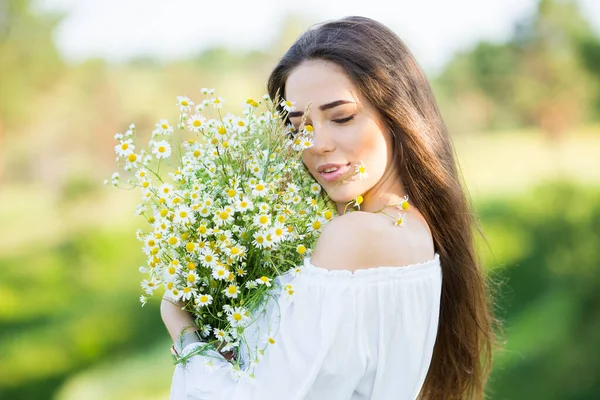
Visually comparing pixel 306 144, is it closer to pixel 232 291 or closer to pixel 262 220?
pixel 262 220

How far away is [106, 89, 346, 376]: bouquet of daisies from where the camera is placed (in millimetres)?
1639

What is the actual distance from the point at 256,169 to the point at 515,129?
19.1ft

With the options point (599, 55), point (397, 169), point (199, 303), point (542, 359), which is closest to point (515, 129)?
point (599, 55)

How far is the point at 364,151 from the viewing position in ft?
5.92

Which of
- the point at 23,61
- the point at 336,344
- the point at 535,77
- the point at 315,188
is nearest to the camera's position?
the point at 336,344

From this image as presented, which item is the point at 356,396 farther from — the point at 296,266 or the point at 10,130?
the point at 10,130

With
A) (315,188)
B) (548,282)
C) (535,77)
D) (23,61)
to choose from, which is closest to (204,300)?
(315,188)

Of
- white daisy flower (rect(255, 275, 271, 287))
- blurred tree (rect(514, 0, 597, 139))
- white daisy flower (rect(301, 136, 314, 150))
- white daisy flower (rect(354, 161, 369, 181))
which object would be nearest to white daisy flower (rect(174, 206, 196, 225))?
white daisy flower (rect(255, 275, 271, 287))

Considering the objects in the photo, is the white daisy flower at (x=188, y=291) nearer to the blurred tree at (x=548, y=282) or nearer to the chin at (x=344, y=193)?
the chin at (x=344, y=193)

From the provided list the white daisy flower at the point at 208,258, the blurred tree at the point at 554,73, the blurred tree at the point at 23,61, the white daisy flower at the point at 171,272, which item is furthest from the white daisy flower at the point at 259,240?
the blurred tree at the point at 554,73

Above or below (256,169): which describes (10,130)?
above

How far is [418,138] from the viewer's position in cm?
186

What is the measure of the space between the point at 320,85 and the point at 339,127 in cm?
12

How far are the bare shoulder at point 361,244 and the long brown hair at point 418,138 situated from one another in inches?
9.2
